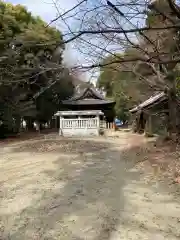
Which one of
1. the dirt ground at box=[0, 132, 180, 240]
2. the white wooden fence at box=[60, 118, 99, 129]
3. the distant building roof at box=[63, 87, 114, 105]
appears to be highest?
the distant building roof at box=[63, 87, 114, 105]

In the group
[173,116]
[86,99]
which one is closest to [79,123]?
[173,116]

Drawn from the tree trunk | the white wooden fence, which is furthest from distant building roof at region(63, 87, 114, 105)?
the tree trunk

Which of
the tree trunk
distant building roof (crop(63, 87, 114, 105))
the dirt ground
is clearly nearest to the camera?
the dirt ground

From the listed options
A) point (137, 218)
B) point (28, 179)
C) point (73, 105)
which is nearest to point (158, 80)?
point (28, 179)

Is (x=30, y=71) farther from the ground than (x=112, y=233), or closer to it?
farther from the ground

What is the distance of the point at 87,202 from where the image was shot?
6.03 metres

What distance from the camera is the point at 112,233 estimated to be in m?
4.47

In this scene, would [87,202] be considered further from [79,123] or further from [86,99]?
[86,99]

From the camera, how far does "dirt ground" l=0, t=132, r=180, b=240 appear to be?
459 centimetres

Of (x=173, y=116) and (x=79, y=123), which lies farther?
(x=79, y=123)

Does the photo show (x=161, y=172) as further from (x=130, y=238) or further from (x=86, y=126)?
(x=86, y=126)

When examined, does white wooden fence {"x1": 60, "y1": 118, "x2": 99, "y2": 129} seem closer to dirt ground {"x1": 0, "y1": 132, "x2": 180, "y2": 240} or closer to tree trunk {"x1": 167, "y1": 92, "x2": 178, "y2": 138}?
tree trunk {"x1": 167, "y1": 92, "x2": 178, "y2": 138}

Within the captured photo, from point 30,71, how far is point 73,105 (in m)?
28.2

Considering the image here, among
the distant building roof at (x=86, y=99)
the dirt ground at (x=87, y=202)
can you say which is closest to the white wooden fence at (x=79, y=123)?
the distant building roof at (x=86, y=99)
